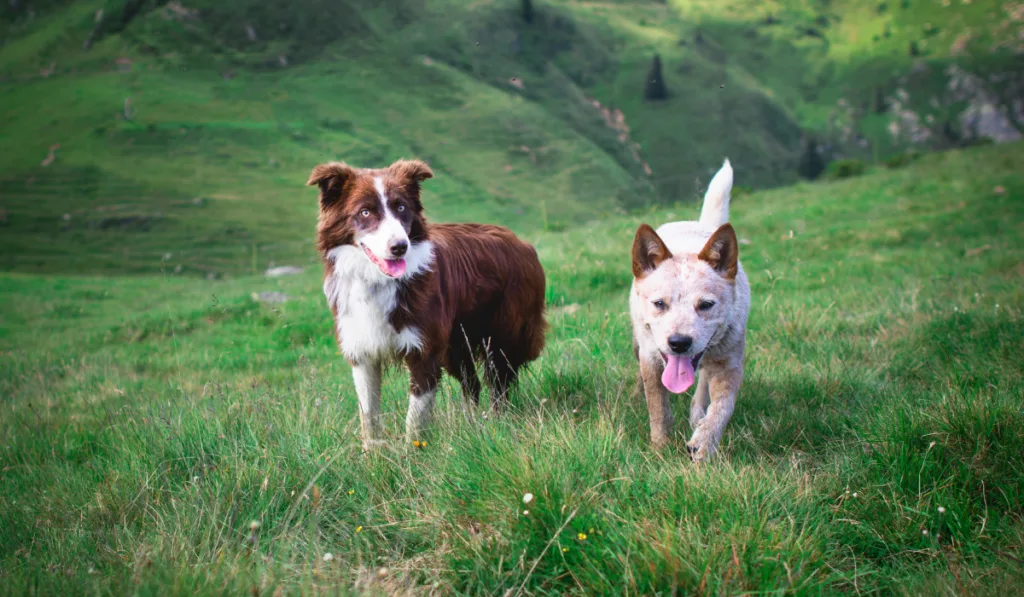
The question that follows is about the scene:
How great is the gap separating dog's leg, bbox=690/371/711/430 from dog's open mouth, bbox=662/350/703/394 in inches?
32.4

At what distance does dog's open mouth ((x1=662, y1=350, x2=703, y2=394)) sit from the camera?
4.25 meters

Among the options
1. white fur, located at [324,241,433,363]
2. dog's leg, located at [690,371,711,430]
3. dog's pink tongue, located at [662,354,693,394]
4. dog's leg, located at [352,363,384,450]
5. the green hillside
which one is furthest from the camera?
the green hillside

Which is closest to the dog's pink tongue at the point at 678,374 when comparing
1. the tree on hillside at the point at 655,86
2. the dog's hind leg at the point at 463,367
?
the dog's hind leg at the point at 463,367

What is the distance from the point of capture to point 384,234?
4.33 meters

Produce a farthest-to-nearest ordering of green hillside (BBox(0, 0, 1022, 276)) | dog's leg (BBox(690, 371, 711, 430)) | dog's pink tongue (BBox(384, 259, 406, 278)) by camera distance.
A: 1. green hillside (BBox(0, 0, 1022, 276))
2. dog's leg (BBox(690, 371, 711, 430))
3. dog's pink tongue (BBox(384, 259, 406, 278))

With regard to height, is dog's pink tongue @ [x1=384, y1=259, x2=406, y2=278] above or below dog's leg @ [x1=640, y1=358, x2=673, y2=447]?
above

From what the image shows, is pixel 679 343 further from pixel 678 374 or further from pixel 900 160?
pixel 900 160

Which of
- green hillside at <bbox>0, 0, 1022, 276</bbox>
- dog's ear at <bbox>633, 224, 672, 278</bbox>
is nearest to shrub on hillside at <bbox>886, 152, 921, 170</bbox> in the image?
green hillside at <bbox>0, 0, 1022, 276</bbox>

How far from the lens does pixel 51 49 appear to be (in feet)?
208

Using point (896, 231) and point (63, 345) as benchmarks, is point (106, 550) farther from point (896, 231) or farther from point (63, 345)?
point (896, 231)

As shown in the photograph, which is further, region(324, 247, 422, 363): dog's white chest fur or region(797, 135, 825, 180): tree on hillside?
region(797, 135, 825, 180): tree on hillside

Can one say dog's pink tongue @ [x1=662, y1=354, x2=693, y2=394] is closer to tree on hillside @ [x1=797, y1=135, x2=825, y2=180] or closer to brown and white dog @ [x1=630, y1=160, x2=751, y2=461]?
brown and white dog @ [x1=630, y1=160, x2=751, y2=461]

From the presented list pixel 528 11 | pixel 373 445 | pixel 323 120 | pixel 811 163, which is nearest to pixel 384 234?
pixel 373 445

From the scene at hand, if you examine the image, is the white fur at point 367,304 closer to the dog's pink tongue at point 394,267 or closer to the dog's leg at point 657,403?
the dog's pink tongue at point 394,267
